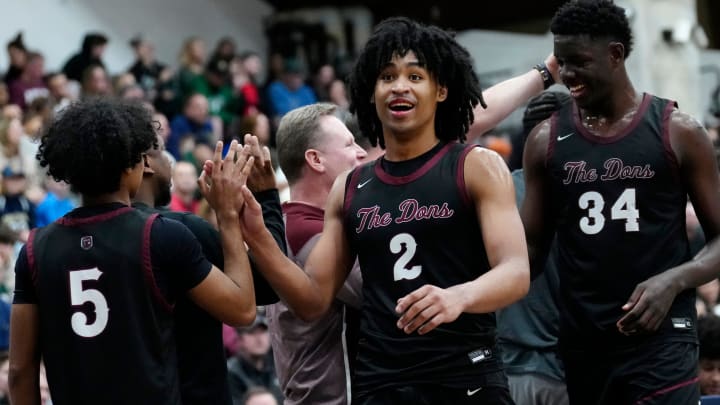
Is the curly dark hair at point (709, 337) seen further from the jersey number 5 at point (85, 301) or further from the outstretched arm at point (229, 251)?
the jersey number 5 at point (85, 301)

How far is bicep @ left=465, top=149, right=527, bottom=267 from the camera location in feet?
14.2

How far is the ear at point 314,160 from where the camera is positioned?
5363mm

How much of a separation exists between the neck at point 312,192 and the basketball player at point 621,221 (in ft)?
3.02

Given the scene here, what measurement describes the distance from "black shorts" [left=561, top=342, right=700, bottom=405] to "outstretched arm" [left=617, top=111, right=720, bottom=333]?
0.13 m

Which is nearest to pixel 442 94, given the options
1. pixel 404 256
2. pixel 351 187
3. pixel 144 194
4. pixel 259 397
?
pixel 351 187

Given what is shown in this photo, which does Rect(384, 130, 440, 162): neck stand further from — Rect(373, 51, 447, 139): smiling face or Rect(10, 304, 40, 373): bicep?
Rect(10, 304, 40, 373): bicep

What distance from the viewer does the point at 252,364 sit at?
9.31m

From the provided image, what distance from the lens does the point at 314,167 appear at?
17.6 ft

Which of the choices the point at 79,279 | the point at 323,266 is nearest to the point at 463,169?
the point at 323,266

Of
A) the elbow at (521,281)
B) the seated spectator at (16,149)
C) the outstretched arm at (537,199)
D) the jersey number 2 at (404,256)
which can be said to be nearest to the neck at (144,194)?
the jersey number 2 at (404,256)

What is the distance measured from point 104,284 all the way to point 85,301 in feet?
0.28

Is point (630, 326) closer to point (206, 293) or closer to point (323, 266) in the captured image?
point (323, 266)

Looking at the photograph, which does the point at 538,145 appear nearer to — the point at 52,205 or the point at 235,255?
the point at 235,255

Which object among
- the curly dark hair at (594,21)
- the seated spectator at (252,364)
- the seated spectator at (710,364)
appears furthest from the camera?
the seated spectator at (252,364)
